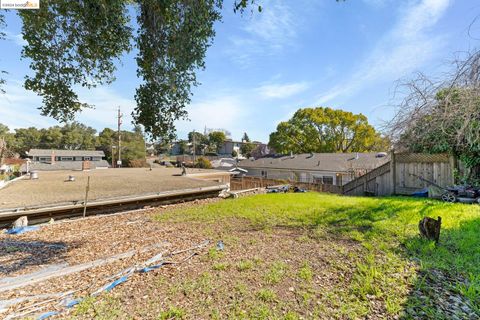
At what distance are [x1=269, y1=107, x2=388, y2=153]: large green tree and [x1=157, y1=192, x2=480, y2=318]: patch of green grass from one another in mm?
22520

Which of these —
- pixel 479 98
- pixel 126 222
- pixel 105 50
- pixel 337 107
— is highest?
pixel 337 107

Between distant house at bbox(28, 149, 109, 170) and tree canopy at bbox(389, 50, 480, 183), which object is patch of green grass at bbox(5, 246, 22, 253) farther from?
distant house at bbox(28, 149, 109, 170)

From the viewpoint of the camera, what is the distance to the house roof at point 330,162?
18422mm

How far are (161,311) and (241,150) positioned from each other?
5797cm

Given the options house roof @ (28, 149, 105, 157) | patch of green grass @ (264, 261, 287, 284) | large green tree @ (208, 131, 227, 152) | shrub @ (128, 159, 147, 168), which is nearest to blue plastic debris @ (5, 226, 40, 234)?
patch of green grass @ (264, 261, 287, 284)

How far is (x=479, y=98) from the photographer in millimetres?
3076

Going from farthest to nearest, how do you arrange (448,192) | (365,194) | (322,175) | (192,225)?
1. (322,175)
2. (365,194)
3. (448,192)
4. (192,225)

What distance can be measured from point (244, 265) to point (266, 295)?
81 cm

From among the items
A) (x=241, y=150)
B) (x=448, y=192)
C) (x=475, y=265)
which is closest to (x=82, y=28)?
(x=475, y=265)

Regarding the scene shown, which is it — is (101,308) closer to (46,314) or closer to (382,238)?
(46,314)

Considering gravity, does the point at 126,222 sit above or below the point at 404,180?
below

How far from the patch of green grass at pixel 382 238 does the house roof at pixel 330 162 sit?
39.5 feet

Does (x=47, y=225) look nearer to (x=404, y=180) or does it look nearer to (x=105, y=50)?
(x=105, y=50)

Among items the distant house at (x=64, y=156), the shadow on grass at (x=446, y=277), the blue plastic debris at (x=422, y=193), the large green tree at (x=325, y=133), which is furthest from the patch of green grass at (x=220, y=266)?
the distant house at (x=64, y=156)
